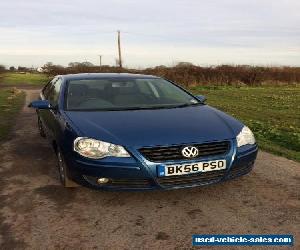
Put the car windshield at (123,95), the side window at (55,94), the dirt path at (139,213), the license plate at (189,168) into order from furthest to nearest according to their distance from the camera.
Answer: the side window at (55,94)
the car windshield at (123,95)
the license plate at (189,168)
the dirt path at (139,213)

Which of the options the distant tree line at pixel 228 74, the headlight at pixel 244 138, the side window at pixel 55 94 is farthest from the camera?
the distant tree line at pixel 228 74

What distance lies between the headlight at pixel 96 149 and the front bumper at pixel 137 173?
0.05m

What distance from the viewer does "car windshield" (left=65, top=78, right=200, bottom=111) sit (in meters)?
5.16

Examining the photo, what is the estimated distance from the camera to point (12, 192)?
470 centimetres

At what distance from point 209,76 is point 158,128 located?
30316 millimetres

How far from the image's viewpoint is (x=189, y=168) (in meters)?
3.94

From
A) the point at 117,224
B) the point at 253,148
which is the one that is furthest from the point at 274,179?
the point at 117,224

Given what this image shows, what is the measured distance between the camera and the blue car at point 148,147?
12.9 ft

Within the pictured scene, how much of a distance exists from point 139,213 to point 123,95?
195cm

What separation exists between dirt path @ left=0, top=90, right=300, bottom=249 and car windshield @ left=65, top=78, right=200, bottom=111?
106 centimetres

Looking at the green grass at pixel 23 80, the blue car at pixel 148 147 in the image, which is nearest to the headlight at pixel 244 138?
the blue car at pixel 148 147

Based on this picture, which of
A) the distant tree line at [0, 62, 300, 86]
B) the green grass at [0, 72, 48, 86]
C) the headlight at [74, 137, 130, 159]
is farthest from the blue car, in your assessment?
the green grass at [0, 72, 48, 86]

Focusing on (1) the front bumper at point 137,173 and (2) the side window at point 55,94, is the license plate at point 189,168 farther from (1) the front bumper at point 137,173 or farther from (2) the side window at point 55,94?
(2) the side window at point 55,94

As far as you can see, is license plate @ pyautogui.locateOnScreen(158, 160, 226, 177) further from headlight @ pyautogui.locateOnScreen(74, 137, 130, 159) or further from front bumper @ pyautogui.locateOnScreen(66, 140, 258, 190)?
headlight @ pyautogui.locateOnScreen(74, 137, 130, 159)
